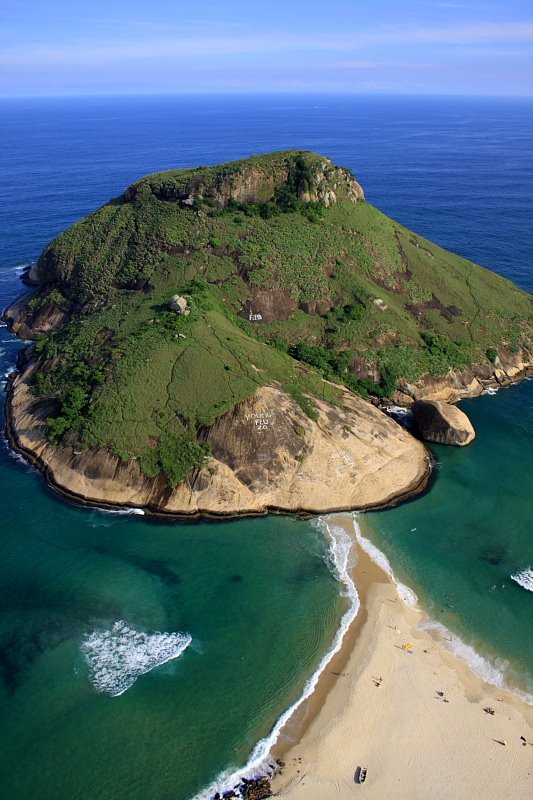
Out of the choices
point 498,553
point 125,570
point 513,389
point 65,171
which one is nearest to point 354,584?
point 498,553

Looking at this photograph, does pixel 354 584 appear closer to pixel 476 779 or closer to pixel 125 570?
pixel 476 779

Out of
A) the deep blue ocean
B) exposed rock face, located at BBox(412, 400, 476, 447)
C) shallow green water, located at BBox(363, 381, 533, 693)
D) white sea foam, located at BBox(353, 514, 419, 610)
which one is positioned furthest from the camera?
exposed rock face, located at BBox(412, 400, 476, 447)

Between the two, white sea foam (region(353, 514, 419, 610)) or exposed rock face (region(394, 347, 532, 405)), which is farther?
exposed rock face (region(394, 347, 532, 405))

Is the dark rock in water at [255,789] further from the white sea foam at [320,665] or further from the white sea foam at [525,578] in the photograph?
the white sea foam at [525,578]

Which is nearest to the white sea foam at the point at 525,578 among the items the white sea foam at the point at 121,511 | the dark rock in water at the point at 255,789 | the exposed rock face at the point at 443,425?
the exposed rock face at the point at 443,425

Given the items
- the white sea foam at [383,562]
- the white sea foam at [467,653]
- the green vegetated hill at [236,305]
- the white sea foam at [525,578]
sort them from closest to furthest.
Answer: the white sea foam at [467,653] < the white sea foam at [383,562] < the white sea foam at [525,578] < the green vegetated hill at [236,305]

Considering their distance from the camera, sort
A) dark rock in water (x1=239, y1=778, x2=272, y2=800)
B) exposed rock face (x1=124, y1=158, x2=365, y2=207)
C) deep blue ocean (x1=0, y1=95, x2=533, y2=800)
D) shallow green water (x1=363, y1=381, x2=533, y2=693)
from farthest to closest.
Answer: exposed rock face (x1=124, y1=158, x2=365, y2=207) < shallow green water (x1=363, y1=381, x2=533, y2=693) < deep blue ocean (x1=0, y1=95, x2=533, y2=800) < dark rock in water (x1=239, y1=778, x2=272, y2=800)

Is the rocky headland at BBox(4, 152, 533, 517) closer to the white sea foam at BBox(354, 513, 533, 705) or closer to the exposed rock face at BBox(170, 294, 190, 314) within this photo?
the exposed rock face at BBox(170, 294, 190, 314)

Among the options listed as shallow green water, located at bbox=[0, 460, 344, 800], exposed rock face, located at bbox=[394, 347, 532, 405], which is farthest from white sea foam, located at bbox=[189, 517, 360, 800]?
exposed rock face, located at bbox=[394, 347, 532, 405]
